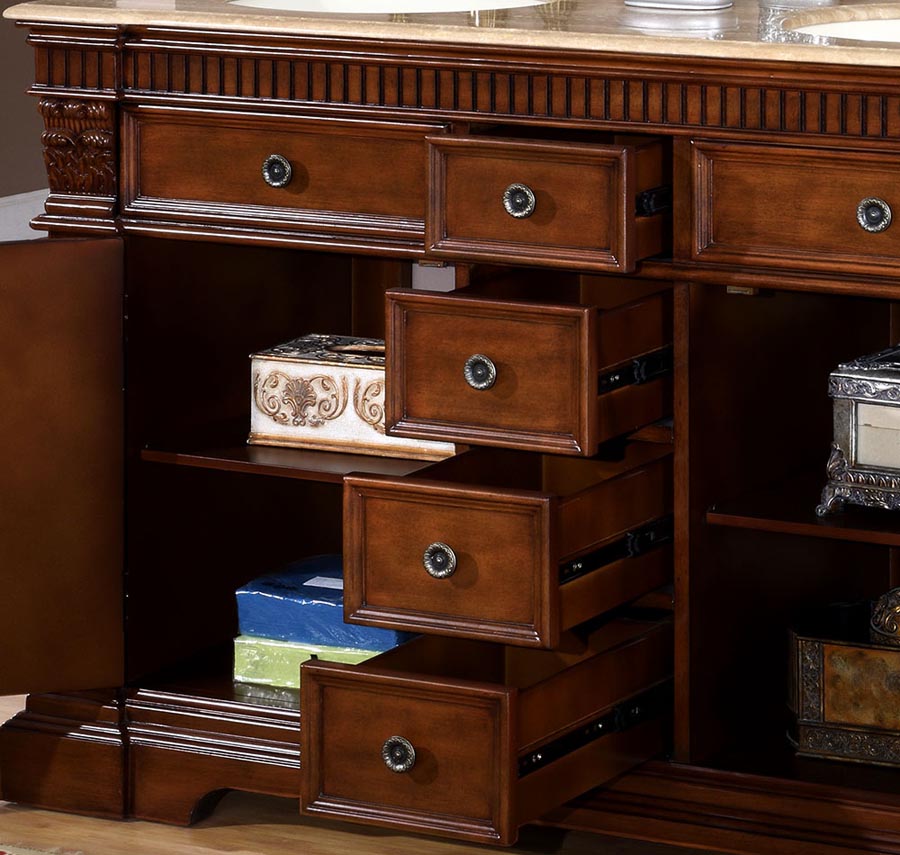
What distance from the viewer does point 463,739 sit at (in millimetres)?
1838

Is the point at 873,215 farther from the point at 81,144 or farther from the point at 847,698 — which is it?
the point at 81,144

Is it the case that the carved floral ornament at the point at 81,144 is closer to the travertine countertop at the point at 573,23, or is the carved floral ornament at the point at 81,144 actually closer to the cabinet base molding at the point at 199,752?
the travertine countertop at the point at 573,23

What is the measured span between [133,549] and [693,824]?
0.68m

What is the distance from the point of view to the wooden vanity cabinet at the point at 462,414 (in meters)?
1.81

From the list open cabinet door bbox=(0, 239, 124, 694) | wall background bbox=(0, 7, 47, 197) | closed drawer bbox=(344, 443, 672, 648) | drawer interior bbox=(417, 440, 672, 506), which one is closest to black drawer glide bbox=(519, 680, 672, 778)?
closed drawer bbox=(344, 443, 672, 648)

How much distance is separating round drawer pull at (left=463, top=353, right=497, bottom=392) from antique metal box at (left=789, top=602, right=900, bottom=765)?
0.45 meters

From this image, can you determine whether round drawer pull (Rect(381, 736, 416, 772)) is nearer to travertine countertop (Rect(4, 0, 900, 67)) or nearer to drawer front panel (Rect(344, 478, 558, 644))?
drawer front panel (Rect(344, 478, 558, 644))

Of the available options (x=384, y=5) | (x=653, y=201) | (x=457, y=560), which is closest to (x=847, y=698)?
(x=457, y=560)

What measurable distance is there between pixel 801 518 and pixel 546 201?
39cm

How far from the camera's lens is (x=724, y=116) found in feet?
5.86

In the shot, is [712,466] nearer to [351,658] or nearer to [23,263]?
[351,658]

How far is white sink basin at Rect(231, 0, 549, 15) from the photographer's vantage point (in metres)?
2.20

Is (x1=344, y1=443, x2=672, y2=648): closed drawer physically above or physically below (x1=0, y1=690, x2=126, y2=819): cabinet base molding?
above

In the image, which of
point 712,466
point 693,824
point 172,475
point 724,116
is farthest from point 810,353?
point 172,475
